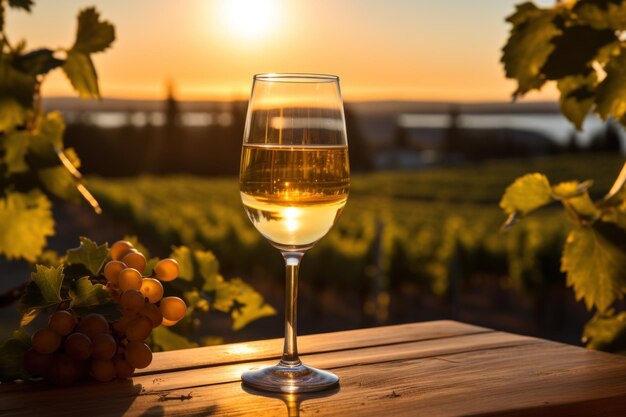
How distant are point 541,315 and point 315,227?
1040cm

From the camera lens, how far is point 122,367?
139cm

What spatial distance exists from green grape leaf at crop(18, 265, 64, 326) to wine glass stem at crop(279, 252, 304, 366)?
346 mm

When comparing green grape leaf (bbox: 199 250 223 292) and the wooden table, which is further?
green grape leaf (bbox: 199 250 223 292)

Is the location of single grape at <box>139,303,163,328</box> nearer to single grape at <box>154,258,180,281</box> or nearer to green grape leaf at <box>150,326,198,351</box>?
single grape at <box>154,258,180,281</box>

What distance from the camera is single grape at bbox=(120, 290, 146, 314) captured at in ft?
4.72

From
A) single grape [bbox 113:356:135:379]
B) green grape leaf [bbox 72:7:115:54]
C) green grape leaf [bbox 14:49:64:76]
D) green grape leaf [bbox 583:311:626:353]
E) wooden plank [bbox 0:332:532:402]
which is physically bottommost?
green grape leaf [bbox 583:311:626:353]

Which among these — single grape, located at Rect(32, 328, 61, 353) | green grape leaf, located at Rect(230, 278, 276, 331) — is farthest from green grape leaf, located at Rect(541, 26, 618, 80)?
single grape, located at Rect(32, 328, 61, 353)

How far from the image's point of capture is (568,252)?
6.53 feet

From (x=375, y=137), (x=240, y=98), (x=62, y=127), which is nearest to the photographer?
(x=62, y=127)

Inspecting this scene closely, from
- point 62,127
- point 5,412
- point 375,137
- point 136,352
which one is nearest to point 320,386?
point 136,352

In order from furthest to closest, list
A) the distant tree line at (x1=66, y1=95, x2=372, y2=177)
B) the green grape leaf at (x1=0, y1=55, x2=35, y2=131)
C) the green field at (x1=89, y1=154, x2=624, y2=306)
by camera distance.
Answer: the distant tree line at (x1=66, y1=95, x2=372, y2=177) < the green field at (x1=89, y1=154, x2=624, y2=306) < the green grape leaf at (x1=0, y1=55, x2=35, y2=131)

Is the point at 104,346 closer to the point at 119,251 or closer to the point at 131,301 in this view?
the point at 131,301

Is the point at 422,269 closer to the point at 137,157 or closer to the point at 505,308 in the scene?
the point at 505,308

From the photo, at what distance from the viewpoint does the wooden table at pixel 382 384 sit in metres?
1.25
